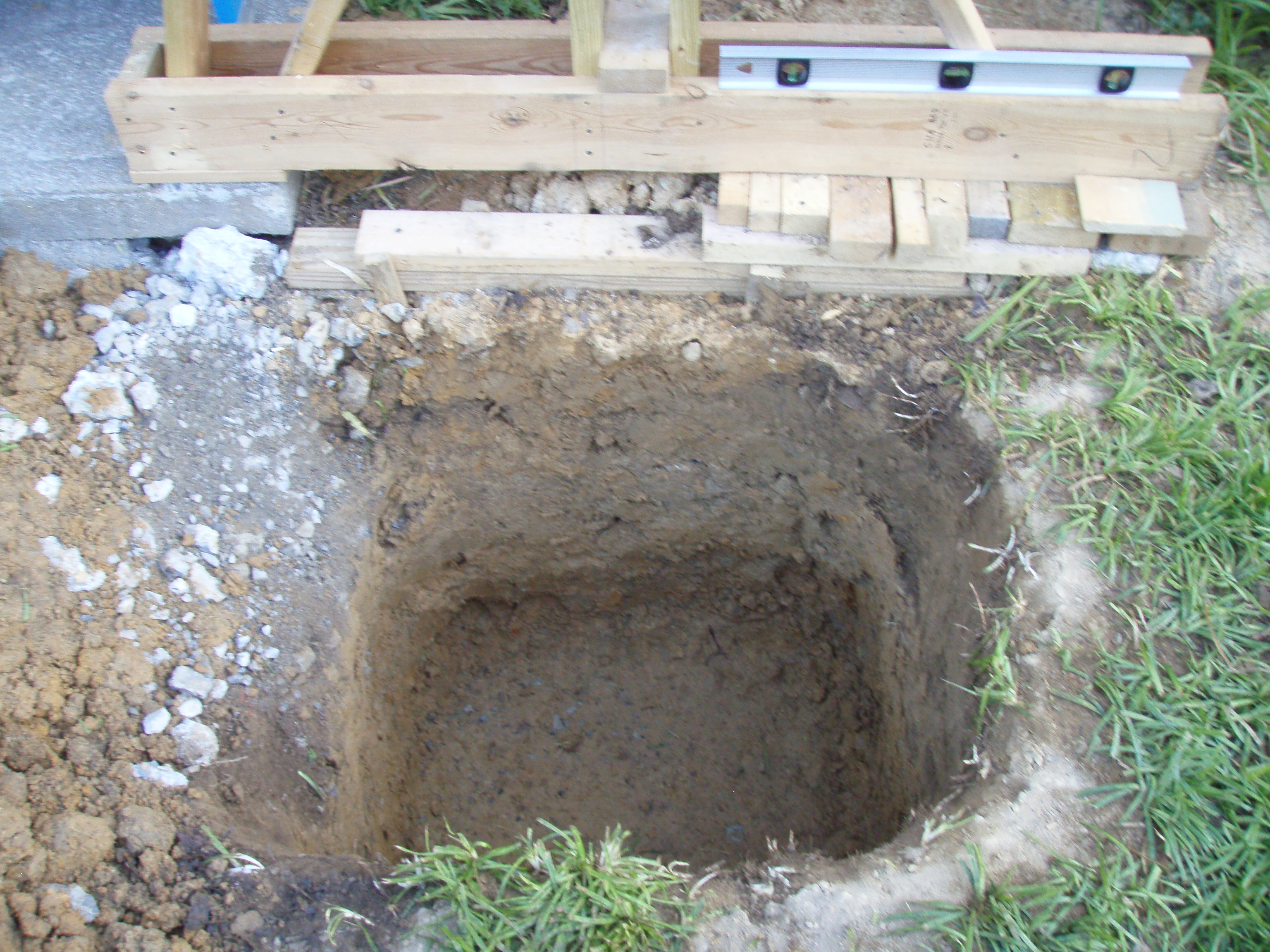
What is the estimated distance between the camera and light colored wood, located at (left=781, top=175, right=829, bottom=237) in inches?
98.9

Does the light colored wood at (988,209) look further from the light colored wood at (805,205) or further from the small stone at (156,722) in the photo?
the small stone at (156,722)

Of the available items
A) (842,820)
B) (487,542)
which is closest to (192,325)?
(487,542)

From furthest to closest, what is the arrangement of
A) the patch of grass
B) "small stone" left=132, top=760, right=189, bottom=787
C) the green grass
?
the patch of grass, "small stone" left=132, top=760, right=189, bottom=787, the green grass

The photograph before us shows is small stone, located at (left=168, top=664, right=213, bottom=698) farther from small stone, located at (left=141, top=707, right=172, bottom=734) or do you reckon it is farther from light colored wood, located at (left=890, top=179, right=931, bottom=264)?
light colored wood, located at (left=890, top=179, right=931, bottom=264)

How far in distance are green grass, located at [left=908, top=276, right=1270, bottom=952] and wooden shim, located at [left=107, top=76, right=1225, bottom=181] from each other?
0.39 m

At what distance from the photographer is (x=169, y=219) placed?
2.75m

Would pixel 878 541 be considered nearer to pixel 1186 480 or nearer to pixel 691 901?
pixel 1186 480

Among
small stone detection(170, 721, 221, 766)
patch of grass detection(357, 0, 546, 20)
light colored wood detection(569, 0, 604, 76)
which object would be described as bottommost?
small stone detection(170, 721, 221, 766)

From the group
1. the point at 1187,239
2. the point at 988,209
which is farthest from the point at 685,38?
the point at 1187,239

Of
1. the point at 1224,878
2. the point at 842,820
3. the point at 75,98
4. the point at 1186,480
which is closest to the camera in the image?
the point at 1224,878

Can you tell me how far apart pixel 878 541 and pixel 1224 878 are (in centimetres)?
134

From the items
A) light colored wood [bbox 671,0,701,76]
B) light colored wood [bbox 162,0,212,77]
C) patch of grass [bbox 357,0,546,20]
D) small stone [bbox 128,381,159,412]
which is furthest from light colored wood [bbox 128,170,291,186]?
light colored wood [bbox 671,0,701,76]

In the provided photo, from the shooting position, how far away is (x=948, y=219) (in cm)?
250

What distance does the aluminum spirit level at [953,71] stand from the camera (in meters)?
2.38
